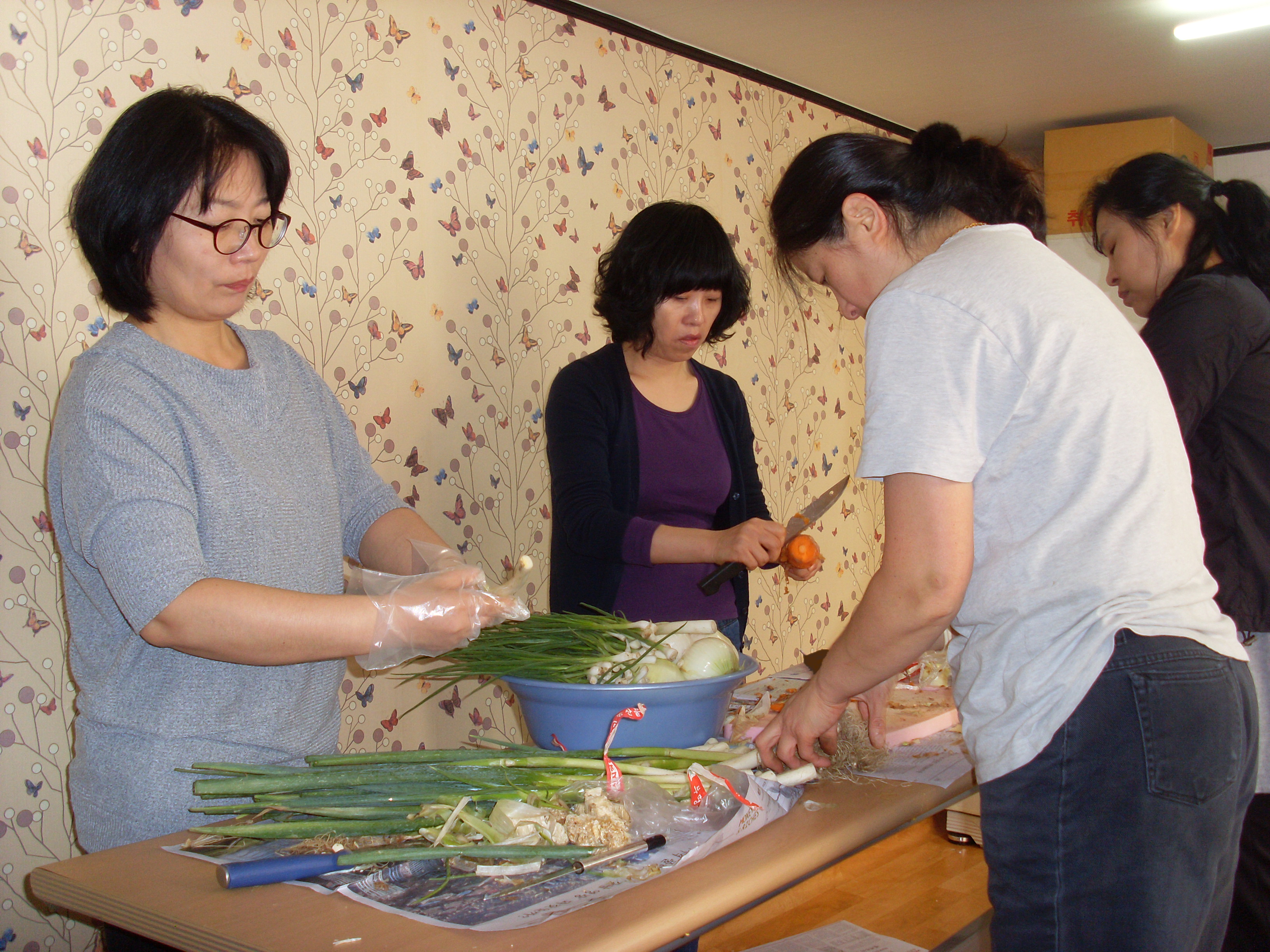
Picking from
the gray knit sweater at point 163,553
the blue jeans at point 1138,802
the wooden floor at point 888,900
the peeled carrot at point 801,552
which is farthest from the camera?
the wooden floor at point 888,900

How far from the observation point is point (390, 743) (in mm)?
2350

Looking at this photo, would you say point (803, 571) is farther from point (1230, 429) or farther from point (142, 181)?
point (142, 181)

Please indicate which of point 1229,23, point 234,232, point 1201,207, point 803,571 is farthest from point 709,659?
point 1229,23

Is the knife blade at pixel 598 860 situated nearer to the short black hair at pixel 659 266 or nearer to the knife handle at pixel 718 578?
the knife handle at pixel 718 578

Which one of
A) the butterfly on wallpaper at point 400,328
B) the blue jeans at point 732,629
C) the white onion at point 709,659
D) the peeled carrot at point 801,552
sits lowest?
the blue jeans at point 732,629

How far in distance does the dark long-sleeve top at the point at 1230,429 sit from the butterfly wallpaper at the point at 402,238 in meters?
1.30

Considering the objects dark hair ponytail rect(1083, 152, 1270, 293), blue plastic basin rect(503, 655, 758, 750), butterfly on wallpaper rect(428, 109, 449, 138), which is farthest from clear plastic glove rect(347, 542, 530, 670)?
butterfly on wallpaper rect(428, 109, 449, 138)

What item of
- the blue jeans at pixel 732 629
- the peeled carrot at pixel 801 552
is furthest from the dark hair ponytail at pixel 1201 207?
the blue jeans at pixel 732 629

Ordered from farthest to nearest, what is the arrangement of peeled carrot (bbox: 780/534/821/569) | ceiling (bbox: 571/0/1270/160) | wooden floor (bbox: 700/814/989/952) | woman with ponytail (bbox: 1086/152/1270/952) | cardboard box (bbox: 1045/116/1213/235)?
cardboard box (bbox: 1045/116/1213/235)
ceiling (bbox: 571/0/1270/160)
wooden floor (bbox: 700/814/989/952)
peeled carrot (bbox: 780/534/821/569)
woman with ponytail (bbox: 1086/152/1270/952)

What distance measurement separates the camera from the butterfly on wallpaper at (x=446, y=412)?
2.48 m

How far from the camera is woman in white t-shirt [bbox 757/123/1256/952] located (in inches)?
35.8

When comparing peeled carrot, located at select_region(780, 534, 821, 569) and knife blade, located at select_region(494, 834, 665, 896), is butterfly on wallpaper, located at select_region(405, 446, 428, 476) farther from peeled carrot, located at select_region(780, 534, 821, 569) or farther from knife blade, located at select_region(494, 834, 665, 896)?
knife blade, located at select_region(494, 834, 665, 896)

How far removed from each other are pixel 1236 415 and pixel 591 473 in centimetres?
112

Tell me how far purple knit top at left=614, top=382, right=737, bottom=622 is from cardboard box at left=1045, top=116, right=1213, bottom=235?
2.67 m
